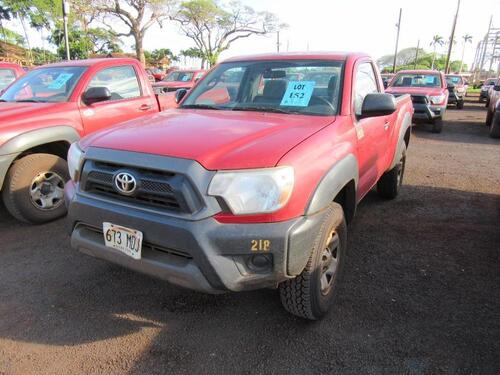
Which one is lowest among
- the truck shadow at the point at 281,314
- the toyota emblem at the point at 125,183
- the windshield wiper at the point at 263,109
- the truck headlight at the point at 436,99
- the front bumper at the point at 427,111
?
the front bumper at the point at 427,111

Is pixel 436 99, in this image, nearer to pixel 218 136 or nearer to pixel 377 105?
pixel 377 105

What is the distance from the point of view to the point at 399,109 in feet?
15.3

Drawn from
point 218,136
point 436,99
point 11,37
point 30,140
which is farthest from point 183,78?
point 11,37

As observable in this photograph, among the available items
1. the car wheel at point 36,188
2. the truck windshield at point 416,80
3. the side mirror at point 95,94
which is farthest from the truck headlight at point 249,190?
the truck windshield at point 416,80

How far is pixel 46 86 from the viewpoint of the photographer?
4.91 m

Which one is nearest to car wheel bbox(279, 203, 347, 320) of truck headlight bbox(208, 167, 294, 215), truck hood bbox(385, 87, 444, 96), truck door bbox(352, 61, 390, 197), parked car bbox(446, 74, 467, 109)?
truck headlight bbox(208, 167, 294, 215)

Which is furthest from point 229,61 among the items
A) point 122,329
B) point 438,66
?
point 438,66

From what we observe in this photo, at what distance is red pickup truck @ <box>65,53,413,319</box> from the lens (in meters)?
2.09

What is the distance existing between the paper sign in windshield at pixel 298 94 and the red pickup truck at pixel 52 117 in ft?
8.10

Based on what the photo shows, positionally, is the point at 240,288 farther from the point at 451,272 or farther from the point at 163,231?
the point at 451,272

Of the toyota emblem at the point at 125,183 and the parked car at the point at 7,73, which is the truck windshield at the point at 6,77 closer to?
the parked car at the point at 7,73

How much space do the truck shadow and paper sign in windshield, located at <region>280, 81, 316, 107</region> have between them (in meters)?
1.48

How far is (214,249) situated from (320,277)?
79cm

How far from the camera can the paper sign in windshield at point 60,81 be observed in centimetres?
484
